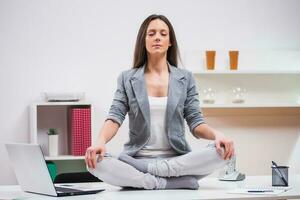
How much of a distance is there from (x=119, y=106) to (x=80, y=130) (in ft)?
5.34

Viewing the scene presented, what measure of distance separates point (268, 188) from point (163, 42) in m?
0.76

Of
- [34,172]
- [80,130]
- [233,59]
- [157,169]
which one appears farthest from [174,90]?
[233,59]

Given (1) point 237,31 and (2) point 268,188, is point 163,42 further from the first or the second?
(1) point 237,31

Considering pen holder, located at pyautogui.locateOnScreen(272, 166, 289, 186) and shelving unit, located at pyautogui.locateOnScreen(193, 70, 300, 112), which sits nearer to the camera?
pen holder, located at pyautogui.locateOnScreen(272, 166, 289, 186)

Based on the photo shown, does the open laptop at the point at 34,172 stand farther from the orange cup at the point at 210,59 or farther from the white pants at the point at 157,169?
the orange cup at the point at 210,59

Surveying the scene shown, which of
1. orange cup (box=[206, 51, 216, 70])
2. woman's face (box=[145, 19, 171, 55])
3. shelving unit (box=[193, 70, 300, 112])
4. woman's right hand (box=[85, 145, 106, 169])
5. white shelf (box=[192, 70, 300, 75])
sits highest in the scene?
woman's face (box=[145, 19, 171, 55])

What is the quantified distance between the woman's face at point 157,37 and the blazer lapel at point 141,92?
11 centimetres

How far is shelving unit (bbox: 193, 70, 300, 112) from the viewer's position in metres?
4.39

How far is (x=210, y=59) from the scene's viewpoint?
14.2 ft

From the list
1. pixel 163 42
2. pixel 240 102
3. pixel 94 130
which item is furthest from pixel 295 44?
pixel 163 42

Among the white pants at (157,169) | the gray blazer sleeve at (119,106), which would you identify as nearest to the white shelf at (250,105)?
the gray blazer sleeve at (119,106)

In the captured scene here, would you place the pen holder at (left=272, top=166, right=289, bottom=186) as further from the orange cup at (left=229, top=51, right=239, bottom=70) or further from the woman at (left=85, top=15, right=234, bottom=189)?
the orange cup at (left=229, top=51, right=239, bottom=70)

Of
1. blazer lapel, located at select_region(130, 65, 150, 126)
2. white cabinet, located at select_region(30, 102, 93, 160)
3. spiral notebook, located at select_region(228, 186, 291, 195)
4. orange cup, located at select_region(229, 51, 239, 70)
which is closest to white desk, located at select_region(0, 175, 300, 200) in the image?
spiral notebook, located at select_region(228, 186, 291, 195)

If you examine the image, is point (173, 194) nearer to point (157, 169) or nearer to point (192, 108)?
point (157, 169)
